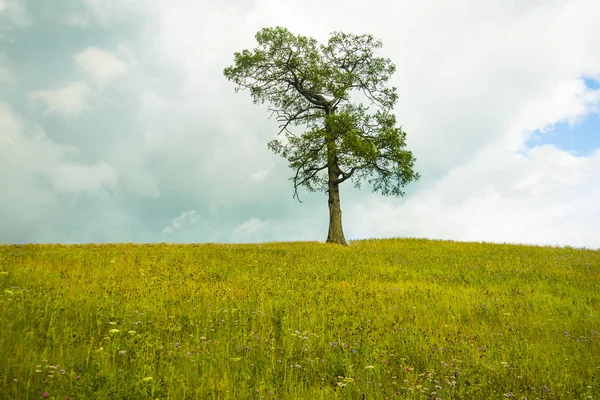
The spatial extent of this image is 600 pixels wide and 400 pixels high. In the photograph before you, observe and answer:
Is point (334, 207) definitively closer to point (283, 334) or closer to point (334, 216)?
point (334, 216)

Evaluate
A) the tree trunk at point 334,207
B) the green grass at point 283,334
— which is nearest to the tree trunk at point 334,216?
the tree trunk at point 334,207

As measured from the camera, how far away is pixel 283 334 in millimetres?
6867

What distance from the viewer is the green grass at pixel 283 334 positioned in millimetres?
4820

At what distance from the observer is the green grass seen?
4.82 m

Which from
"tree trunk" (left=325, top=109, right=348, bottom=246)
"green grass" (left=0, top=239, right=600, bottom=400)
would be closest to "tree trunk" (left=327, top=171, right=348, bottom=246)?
"tree trunk" (left=325, top=109, right=348, bottom=246)

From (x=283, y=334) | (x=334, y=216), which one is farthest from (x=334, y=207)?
(x=283, y=334)

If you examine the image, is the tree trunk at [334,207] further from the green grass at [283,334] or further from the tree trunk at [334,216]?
the green grass at [283,334]

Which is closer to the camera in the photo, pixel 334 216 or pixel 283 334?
pixel 283 334

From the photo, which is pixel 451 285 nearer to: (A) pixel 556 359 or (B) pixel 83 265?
(A) pixel 556 359

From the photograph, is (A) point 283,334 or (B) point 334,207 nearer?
(A) point 283,334

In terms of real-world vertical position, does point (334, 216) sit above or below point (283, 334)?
above

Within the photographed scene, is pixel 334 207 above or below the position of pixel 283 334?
above

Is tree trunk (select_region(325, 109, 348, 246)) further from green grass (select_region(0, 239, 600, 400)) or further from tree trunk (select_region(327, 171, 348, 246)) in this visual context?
green grass (select_region(0, 239, 600, 400))

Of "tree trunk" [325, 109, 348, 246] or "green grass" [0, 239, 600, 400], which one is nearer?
"green grass" [0, 239, 600, 400]
